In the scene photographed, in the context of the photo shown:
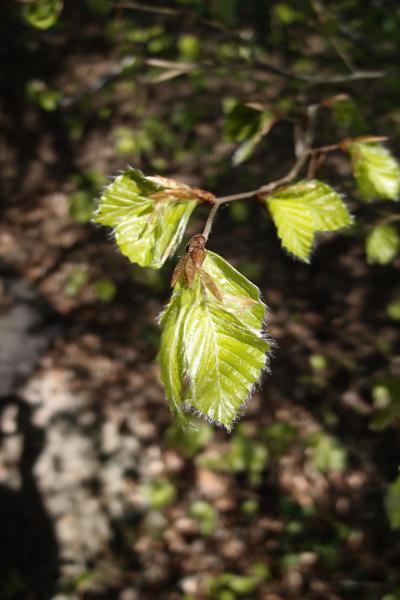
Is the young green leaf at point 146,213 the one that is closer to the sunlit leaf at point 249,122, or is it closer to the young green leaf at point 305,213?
the young green leaf at point 305,213

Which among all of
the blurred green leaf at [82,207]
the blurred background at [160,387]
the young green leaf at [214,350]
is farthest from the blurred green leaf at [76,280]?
the young green leaf at [214,350]

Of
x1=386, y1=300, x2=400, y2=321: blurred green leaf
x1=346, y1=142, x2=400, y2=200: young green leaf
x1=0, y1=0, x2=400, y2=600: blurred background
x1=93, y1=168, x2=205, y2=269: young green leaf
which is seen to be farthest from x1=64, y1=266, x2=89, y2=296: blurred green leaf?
x1=93, y1=168, x2=205, y2=269: young green leaf

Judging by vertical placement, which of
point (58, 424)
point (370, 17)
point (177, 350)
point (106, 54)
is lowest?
point (58, 424)

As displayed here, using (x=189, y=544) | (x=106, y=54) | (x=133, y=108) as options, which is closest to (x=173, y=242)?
(x=189, y=544)

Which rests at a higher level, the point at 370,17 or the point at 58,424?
the point at 370,17

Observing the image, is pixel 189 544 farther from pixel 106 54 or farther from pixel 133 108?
pixel 106 54

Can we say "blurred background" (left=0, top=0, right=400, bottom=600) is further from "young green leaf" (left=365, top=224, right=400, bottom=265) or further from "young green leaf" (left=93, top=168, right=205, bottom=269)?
"young green leaf" (left=93, top=168, right=205, bottom=269)
